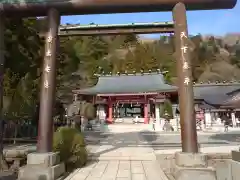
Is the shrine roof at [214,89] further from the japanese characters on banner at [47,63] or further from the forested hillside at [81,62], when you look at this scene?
the japanese characters on banner at [47,63]

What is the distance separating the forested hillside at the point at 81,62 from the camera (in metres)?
9.77

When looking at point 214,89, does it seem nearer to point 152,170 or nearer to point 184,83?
point 152,170

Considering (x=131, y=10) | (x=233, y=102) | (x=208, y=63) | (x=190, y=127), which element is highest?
(x=208, y=63)

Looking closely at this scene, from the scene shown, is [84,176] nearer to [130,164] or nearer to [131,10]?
[130,164]

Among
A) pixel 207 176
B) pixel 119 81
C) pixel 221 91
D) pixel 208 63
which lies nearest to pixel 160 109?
pixel 119 81

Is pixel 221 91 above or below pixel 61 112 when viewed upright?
above

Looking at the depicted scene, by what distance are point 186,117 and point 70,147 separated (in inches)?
147

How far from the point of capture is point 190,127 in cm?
585

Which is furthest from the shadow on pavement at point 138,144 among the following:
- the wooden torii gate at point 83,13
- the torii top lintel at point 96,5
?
the torii top lintel at point 96,5

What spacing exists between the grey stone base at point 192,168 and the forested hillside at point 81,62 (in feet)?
22.9

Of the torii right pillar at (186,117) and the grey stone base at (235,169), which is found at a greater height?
the torii right pillar at (186,117)

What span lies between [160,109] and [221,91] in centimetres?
1605

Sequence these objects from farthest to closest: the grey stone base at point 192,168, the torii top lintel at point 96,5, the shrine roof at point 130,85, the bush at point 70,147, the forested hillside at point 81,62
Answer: the shrine roof at point 130,85
the forested hillside at point 81,62
the bush at point 70,147
the torii top lintel at point 96,5
the grey stone base at point 192,168

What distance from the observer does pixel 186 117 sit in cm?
591
